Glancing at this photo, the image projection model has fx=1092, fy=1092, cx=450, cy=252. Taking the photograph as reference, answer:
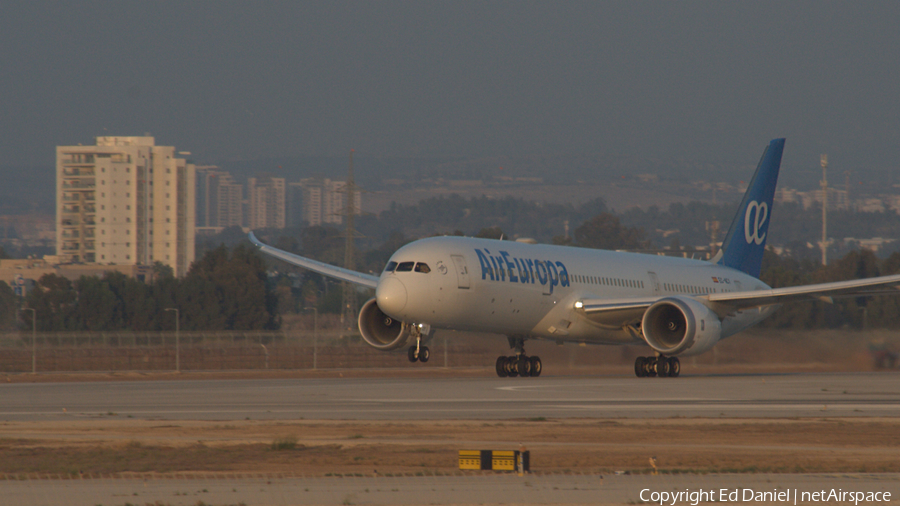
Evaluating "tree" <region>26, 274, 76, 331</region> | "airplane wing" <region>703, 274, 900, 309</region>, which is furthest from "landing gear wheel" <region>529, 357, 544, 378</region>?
"tree" <region>26, 274, 76, 331</region>

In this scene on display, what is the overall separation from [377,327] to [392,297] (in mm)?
5009

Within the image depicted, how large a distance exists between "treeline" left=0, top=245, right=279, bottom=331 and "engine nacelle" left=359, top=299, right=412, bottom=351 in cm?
6382

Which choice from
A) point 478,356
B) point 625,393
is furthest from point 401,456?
point 478,356

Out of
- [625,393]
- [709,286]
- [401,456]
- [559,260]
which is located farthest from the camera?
[709,286]

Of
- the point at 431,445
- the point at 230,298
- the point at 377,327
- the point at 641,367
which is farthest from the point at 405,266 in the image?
the point at 230,298

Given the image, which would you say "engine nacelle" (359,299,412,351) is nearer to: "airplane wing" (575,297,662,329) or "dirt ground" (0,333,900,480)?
"airplane wing" (575,297,662,329)

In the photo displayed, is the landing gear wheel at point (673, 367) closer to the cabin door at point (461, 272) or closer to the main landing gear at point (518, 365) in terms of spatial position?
the main landing gear at point (518, 365)

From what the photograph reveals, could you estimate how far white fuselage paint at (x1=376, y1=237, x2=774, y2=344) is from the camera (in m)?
31.3

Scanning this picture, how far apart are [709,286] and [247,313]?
6524 cm

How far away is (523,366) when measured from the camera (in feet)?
119

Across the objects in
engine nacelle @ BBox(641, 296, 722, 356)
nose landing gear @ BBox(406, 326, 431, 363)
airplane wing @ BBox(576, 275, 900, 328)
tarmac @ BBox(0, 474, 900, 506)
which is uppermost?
airplane wing @ BBox(576, 275, 900, 328)

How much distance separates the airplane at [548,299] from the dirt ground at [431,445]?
40.4 feet

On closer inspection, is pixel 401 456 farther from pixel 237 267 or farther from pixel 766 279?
pixel 237 267

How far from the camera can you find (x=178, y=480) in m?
12.4
